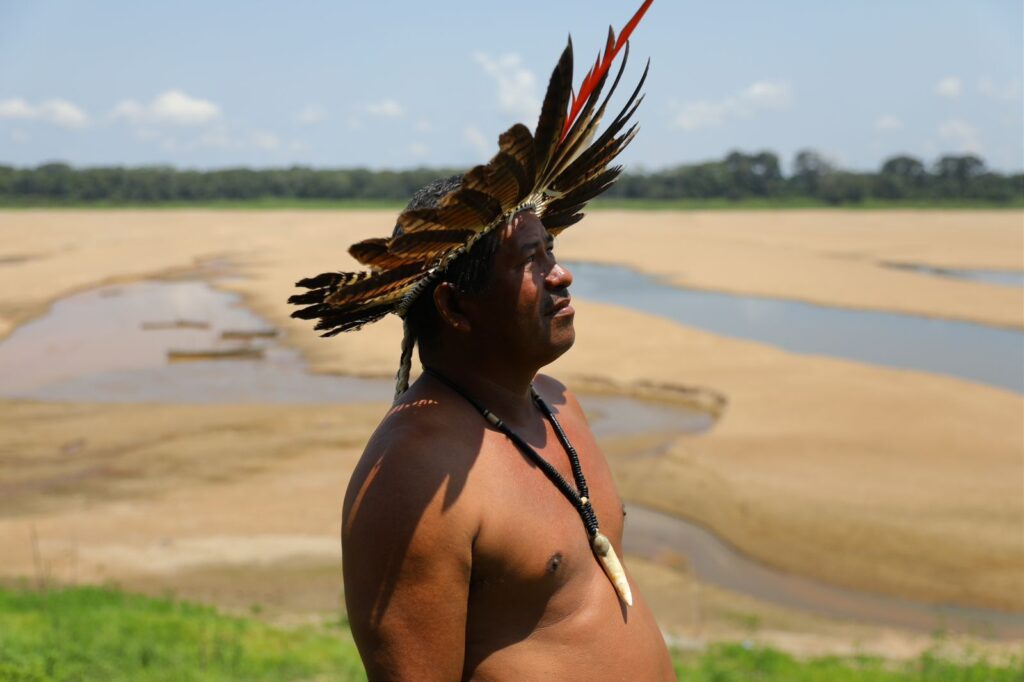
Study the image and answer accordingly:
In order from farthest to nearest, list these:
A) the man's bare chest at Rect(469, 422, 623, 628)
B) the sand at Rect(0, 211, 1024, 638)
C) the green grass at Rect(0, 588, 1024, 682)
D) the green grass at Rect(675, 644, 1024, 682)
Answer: the sand at Rect(0, 211, 1024, 638) < the green grass at Rect(675, 644, 1024, 682) < the green grass at Rect(0, 588, 1024, 682) < the man's bare chest at Rect(469, 422, 623, 628)

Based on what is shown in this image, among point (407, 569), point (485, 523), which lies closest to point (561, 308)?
point (485, 523)

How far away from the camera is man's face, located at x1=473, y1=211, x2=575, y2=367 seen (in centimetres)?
188

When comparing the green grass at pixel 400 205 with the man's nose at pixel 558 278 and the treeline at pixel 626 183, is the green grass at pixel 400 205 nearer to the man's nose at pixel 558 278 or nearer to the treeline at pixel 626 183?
the treeline at pixel 626 183

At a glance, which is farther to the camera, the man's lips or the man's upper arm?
the man's lips

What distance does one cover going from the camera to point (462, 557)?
1708 mm

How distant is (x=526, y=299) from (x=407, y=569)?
0.52 meters

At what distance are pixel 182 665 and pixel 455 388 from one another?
427 cm

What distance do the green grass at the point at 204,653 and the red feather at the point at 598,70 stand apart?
394 centimetres

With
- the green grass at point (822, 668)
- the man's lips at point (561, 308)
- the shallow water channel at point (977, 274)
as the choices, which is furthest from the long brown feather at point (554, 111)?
the shallow water channel at point (977, 274)

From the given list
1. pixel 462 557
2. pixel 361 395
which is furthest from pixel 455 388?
pixel 361 395

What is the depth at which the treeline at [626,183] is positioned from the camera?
65312 millimetres

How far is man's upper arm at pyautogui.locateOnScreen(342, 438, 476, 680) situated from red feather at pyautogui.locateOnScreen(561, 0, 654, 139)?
70 centimetres

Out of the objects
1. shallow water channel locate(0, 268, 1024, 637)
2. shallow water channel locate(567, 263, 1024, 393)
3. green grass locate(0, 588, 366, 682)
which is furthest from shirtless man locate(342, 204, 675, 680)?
shallow water channel locate(567, 263, 1024, 393)

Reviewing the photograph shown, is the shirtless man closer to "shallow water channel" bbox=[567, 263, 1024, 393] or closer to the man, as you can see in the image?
the man
